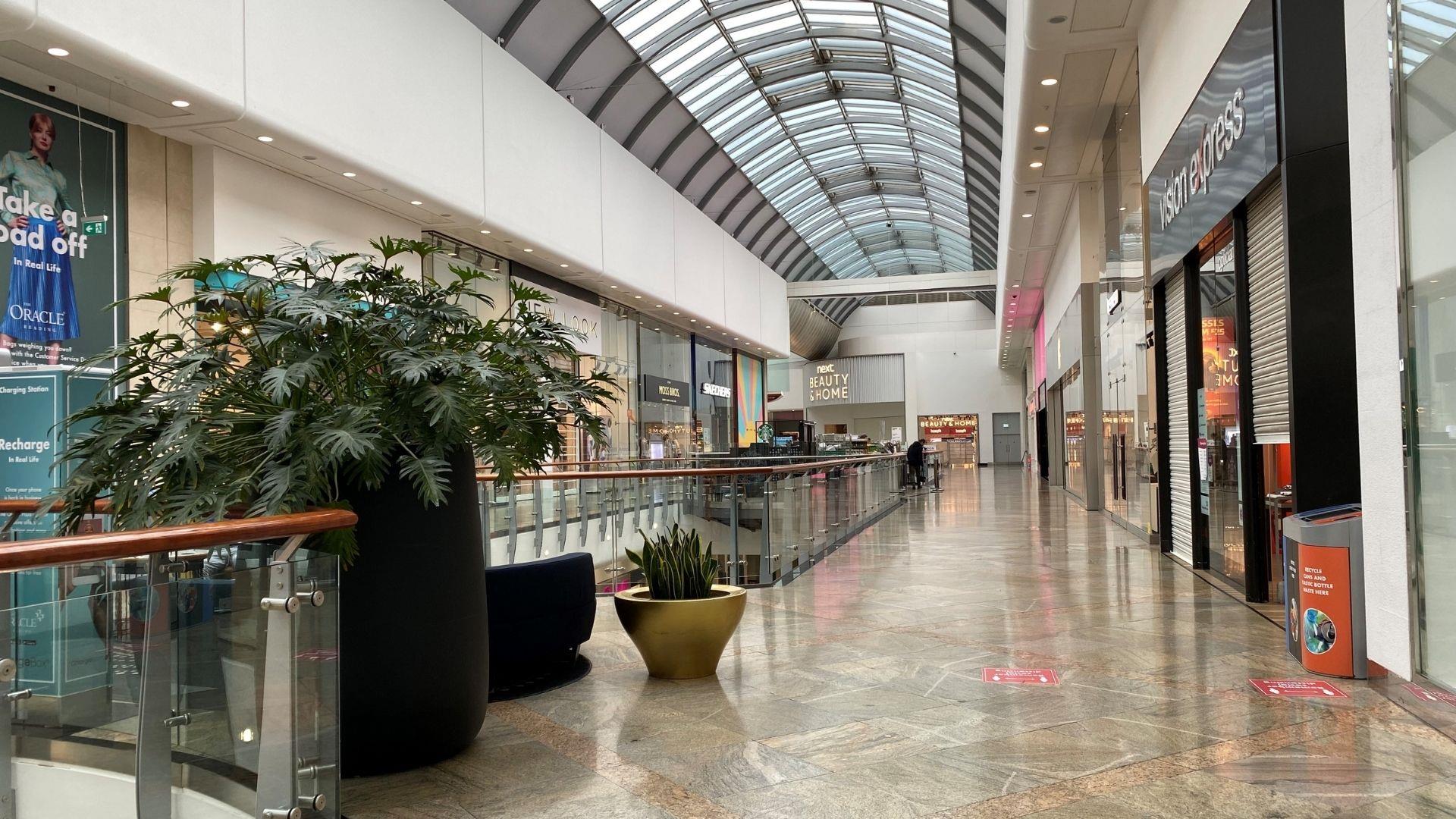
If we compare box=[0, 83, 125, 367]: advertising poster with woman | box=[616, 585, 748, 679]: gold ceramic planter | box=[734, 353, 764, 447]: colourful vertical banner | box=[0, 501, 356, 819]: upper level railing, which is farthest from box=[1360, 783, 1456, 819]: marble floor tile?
box=[734, 353, 764, 447]: colourful vertical banner

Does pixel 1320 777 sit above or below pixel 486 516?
below

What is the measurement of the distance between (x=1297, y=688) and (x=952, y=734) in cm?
165

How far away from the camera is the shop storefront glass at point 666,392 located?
870 inches

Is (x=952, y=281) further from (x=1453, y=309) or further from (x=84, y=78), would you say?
(x=1453, y=309)

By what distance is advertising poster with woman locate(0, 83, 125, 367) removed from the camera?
7398mm

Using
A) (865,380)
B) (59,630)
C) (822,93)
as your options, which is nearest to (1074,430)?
(822,93)

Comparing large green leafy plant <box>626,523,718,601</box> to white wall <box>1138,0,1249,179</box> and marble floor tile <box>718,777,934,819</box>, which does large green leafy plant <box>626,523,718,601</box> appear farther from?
white wall <box>1138,0,1249,179</box>

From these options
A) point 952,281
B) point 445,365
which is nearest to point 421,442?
point 445,365

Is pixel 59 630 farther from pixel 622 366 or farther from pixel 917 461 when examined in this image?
pixel 917 461

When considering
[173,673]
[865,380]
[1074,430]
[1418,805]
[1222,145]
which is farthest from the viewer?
[865,380]

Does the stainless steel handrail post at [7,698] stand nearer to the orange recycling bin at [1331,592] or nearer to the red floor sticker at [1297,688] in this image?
the red floor sticker at [1297,688]

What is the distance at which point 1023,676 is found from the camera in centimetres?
440

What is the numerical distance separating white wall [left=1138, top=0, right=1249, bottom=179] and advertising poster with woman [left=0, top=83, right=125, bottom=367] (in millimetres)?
8067

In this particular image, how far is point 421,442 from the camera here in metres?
3.20
